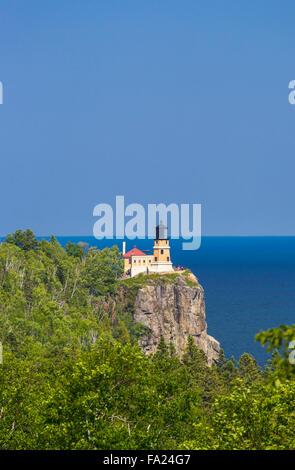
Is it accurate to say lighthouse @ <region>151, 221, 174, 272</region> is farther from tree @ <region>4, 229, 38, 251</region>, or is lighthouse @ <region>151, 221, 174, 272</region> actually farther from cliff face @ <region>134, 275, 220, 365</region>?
tree @ <region>4, 229, 38, 251</region>

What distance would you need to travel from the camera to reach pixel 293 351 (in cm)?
1437

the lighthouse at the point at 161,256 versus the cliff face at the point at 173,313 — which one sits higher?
the lighthouse at the point at 161,256

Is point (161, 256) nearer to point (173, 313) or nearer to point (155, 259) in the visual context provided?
point (155, 259)

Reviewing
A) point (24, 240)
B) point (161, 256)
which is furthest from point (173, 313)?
point (24, 240)

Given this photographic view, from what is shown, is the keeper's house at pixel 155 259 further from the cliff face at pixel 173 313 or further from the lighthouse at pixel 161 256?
the cliff face at pixel 173 313

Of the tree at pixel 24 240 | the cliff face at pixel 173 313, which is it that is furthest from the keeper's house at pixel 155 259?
the tree at pixel 24 240

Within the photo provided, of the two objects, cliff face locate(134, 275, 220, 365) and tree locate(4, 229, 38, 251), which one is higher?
tree locate(4, 229, 38, 251)

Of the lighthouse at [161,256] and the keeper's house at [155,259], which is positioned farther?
the keeper's house at [155,259]

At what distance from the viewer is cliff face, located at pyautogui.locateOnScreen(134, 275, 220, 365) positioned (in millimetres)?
118625

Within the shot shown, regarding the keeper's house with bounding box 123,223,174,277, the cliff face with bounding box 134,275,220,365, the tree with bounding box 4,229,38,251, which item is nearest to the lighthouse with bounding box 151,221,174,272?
the keeper's house with bounding box 123,223,174,277

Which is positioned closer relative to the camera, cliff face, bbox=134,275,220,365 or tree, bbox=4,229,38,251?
cliff face, bbox=134,275,220,365

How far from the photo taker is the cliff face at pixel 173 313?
118625mm
